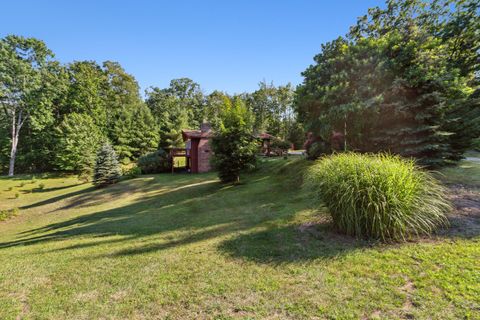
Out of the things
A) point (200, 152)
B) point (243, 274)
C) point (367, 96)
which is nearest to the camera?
point (243, 274)

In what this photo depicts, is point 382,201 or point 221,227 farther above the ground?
point 382,201

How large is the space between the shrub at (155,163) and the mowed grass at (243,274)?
45.1ft

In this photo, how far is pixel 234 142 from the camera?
11539 millimetres

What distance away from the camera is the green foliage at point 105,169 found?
1578 centimetres

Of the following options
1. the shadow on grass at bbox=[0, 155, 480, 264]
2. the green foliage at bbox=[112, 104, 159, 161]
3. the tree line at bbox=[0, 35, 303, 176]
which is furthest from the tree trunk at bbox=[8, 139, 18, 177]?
the shadow on grass at bbox=[0, 155, 480, 264]

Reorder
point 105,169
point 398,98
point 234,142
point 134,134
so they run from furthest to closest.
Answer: point 134,134 < point 105,169 < point 234,142 < point 398,98

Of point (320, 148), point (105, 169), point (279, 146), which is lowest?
point (105, 169)

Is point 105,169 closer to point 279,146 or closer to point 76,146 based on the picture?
point 76,146

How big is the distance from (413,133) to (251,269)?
24.1ft

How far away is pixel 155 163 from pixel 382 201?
61.8ft

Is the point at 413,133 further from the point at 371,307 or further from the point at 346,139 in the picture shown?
the point at 371,307

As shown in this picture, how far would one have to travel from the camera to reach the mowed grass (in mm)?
2482

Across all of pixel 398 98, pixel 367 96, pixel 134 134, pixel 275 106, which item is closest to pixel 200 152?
pixel 367 96

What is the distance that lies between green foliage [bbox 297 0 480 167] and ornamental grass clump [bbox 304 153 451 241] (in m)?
3.94
